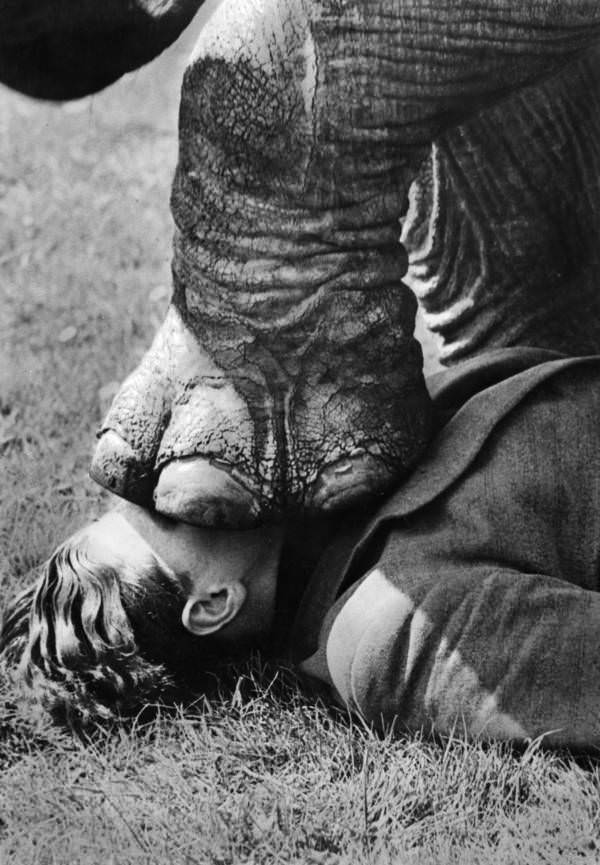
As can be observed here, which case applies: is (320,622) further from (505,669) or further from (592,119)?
(592,119)

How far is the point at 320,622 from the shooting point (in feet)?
11.7

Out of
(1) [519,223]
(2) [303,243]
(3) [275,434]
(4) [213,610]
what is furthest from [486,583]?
(1) [519,223]

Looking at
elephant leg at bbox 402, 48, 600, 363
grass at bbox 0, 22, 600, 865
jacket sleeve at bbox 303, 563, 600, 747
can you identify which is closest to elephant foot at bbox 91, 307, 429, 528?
jacket sleeve at bbox 303, 563, 600, 747

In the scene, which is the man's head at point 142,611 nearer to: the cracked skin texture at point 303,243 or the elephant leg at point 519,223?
the cracked skin texture at point 303,243

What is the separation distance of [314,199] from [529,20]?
1.81 feet

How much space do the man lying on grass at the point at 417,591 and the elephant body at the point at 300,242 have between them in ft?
0.43

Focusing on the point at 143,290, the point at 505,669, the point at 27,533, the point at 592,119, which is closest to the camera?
the point at 505,669

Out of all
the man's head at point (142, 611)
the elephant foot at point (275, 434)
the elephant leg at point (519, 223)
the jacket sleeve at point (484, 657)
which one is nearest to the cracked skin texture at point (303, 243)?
the elephant foot at point (275, 434)

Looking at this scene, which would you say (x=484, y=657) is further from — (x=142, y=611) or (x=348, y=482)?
(x=142, y=611)

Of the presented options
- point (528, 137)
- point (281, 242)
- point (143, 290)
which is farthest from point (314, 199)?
point (143, 290)

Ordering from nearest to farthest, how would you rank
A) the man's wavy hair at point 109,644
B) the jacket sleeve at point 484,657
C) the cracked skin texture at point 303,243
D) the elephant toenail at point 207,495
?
1. the jacket sleeve at point 484,657
2. the cracked skin texture at point 303,243
3. the elephant toenail at point 207,495
4. the man's wavy hair at point 109,644

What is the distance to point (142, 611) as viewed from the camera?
3.57m

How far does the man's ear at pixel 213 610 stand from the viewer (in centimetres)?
359

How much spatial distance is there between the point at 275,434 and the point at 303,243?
1.29ft
